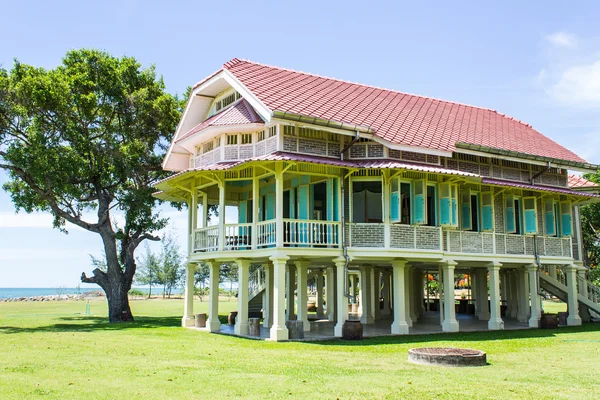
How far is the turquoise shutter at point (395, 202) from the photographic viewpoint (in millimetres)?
19422

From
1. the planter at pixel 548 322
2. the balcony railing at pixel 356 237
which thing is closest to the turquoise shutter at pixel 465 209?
the balcony railing at pixel 356 237

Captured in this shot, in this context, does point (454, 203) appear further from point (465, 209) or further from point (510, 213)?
point (510, 213)

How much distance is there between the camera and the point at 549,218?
24922mm

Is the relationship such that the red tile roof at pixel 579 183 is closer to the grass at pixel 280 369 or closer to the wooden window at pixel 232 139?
the grass at pixel 280 369

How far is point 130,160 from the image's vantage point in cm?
2694

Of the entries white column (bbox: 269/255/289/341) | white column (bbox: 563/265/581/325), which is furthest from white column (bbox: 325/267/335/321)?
white column (bbox: 563/265/581/325)

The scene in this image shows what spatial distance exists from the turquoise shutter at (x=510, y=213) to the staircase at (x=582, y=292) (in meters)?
3.64

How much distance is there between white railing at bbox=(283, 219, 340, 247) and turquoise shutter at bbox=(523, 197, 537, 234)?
29.3 feet

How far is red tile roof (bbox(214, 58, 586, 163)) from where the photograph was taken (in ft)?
66.9

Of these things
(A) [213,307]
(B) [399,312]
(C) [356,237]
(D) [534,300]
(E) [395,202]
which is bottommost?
(B) [399,312]

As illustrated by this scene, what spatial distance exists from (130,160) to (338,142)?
1100 cm

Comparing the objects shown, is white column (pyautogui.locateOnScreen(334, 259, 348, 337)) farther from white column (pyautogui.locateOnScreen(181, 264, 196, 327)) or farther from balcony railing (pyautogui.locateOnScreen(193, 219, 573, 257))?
white column (pyautogui.locateOnScreen(181, 264, 196, 327))

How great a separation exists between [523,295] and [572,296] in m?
2.04

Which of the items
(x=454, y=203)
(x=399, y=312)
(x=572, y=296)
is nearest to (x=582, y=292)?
(x=572, y=296)
